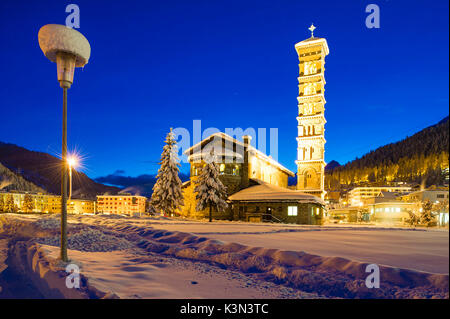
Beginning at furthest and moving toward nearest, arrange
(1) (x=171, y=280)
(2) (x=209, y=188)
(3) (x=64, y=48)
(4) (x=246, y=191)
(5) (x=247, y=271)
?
(4) (x=246, y=191), (2) (x=209, y=188), (5) (x=247, y=271), (3) (x=64, y=48), (1) (x=171, y=280)

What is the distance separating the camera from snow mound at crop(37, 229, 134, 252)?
30.5 feet

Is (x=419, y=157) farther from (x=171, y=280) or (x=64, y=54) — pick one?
(x=64, y=54)

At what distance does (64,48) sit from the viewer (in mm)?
6750

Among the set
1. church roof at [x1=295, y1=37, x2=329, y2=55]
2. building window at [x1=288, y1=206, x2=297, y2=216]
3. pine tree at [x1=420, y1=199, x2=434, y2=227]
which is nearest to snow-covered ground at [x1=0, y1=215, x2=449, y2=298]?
pine tree at [x1=420, y1=199, x2=434, y2=227]

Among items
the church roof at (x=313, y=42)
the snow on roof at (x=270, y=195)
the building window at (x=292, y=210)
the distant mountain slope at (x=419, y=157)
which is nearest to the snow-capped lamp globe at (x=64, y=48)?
the distant mountain slope at (x=419, y=157)

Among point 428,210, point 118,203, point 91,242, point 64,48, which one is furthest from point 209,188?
point 118,203

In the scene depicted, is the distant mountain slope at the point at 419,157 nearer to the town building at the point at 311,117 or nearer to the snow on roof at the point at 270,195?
the snow on roof at the point at 270,195

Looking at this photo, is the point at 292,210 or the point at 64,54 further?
the point at 292,210

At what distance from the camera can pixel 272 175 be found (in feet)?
149

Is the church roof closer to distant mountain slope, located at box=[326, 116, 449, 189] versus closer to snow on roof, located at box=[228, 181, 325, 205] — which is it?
snow on roof, located at box=[228, 181, 325, 205]

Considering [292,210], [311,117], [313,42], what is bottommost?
[292,210]

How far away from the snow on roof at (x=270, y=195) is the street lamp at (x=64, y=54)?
85.7 feet

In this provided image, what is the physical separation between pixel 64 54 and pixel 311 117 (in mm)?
53282
